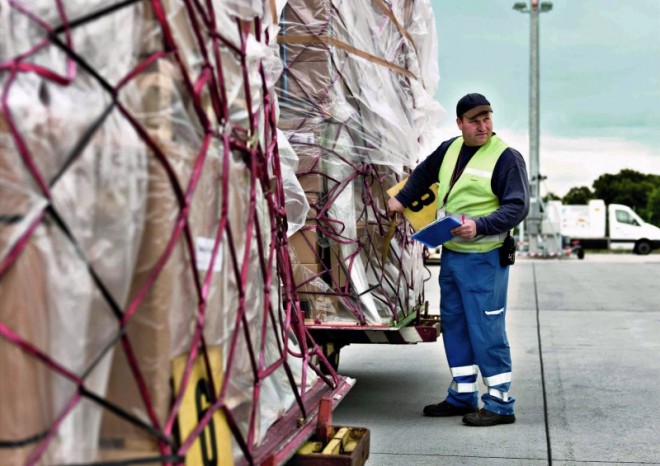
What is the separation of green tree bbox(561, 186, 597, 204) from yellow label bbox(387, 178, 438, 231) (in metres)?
94.6

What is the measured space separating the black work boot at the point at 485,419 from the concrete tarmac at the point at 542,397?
0.05 meters

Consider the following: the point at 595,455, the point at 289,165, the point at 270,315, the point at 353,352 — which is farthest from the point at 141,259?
the point at 353,352

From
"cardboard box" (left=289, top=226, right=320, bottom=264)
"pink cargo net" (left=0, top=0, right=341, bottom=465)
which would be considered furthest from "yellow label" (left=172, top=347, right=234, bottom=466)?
"cardboard box" (left=289, top=226, right=320, bottom=264)

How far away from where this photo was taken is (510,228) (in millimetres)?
5316

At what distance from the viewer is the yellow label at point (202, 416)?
2215 millimetres

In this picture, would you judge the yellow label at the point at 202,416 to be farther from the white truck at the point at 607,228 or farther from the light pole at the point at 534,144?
the white truck at the point at 607,228

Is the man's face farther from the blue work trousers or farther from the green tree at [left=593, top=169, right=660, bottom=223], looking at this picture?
A: the green tree at [left=593, top=169, right=660, bottom=223]

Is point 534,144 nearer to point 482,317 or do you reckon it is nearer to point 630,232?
point 630,232

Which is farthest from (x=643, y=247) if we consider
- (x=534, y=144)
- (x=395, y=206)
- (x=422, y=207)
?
(x=395, y=206)

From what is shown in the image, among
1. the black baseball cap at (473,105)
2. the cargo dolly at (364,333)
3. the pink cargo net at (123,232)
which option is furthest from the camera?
the cargo dolly at (364,333)

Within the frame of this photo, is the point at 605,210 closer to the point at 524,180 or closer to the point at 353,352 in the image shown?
the point at 353,352

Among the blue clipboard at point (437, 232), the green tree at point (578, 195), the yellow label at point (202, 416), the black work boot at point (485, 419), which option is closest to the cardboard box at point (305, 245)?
the blue clipboard at point (437, 232)

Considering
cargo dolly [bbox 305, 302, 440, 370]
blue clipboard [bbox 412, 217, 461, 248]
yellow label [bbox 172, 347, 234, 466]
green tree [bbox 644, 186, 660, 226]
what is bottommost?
green tree [bbox 644, 186, 660, 226]

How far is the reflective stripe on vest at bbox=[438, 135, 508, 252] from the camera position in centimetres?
544
